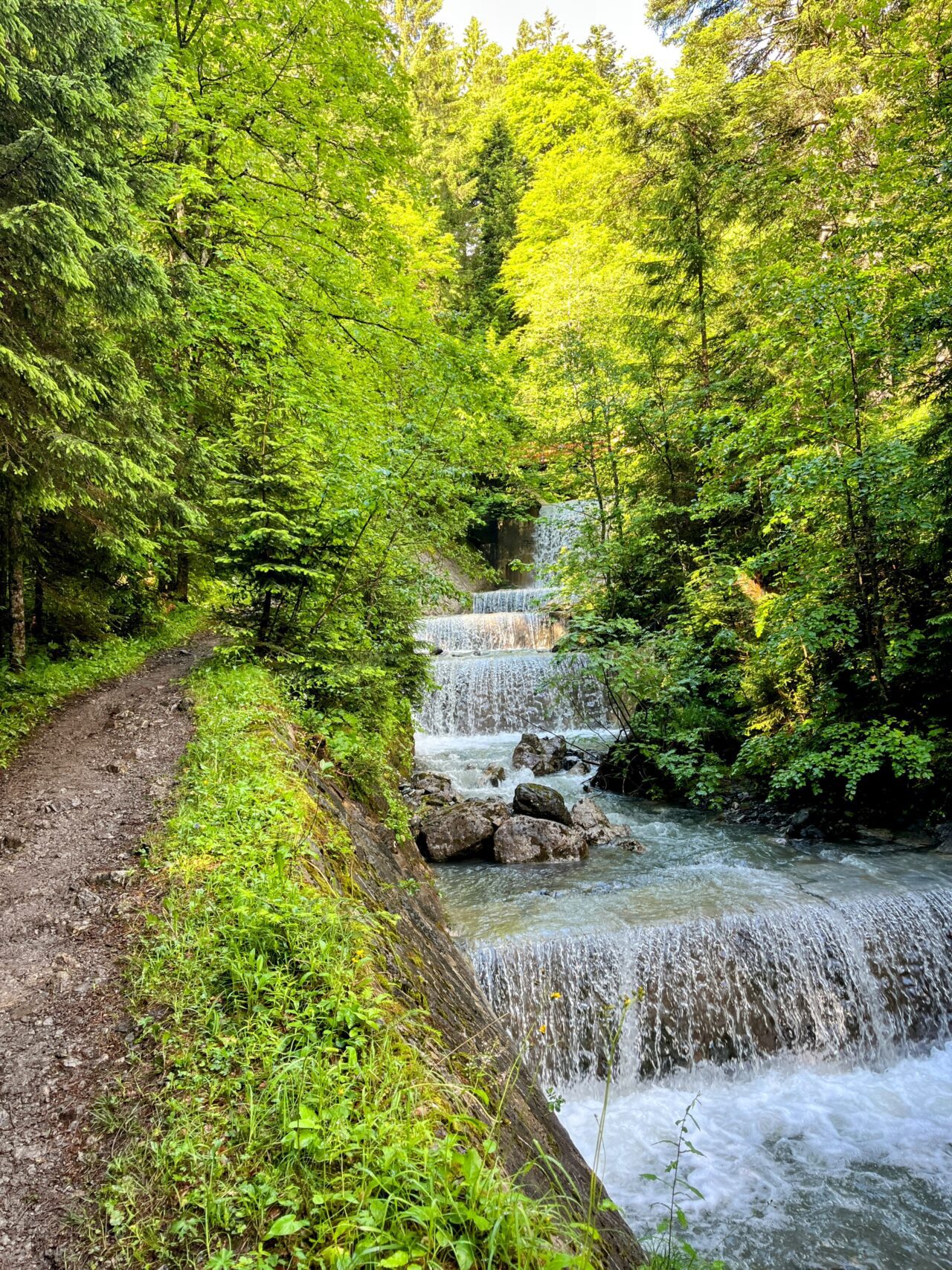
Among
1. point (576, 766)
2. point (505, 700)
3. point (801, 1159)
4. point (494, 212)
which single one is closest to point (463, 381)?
point (505, 700)

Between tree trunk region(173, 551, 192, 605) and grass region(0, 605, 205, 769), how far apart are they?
2492mm

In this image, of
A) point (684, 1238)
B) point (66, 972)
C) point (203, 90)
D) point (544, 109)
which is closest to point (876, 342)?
point (684, 1238)

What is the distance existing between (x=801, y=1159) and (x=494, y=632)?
13.6 metres

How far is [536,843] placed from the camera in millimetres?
7762

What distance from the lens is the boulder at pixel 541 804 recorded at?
846 centimetres

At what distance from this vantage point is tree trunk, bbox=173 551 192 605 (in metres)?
13.7

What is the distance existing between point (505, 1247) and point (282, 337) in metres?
9.42

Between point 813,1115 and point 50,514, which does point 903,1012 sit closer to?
point 813,1115

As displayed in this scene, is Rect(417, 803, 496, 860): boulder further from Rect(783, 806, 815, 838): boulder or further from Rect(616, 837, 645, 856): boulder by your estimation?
Rect(783, 806, 815, 838): boulder

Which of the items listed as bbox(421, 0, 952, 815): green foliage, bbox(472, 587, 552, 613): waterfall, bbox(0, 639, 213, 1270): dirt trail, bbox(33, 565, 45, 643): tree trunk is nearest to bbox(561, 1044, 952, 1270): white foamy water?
bbox(421, 0, 952, 815): green foliage

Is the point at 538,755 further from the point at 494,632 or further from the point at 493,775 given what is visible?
the point at 494,632

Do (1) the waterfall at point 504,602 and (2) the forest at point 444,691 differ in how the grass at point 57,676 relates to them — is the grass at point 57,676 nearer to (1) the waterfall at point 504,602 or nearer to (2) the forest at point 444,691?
(2) the forest at point 444,691

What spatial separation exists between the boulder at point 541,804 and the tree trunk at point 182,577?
9.47 m

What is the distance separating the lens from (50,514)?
7547 millimetres
